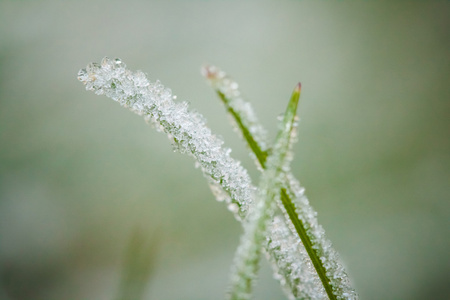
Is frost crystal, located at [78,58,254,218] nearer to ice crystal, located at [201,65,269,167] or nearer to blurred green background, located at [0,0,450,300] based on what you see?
ice crystal, located at [201,65,269,167]

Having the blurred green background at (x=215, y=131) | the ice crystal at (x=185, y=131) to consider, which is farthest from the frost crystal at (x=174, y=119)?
the blurred green background at (x=215, y=131)

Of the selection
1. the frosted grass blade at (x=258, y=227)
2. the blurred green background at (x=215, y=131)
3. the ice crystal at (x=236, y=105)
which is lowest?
the frosted grass blade at (x=258, y=227)

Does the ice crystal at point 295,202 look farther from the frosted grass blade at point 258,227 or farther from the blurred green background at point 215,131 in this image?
the blurred green background at point 215,131

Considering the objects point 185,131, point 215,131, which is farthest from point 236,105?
point 215,131

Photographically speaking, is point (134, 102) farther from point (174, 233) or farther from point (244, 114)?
point (174, 233)

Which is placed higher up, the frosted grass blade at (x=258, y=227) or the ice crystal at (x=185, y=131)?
the ice crystal at (x=185, y=131)

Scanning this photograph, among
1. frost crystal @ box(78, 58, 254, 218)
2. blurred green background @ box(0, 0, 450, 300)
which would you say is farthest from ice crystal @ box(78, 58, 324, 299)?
blurred green background @ box(0, 0, 450, 300)

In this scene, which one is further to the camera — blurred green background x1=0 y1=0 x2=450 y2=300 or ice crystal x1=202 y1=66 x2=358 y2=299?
blurred green background x1=0 y1=0 x2=450 y2=300

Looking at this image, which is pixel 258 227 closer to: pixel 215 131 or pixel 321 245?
pixel 321 245
